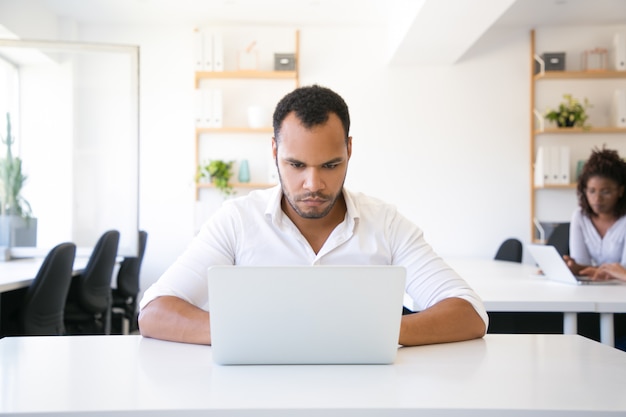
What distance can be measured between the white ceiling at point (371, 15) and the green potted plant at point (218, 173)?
3.99ft

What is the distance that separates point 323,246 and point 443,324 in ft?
1.38

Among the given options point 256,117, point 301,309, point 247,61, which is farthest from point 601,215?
point 247,61

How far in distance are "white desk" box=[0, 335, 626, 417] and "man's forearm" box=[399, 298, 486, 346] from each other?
0.03m

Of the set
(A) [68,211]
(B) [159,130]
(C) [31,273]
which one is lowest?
(C) [31,273]

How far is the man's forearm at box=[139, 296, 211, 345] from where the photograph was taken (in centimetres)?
147

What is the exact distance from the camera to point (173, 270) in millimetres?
1695

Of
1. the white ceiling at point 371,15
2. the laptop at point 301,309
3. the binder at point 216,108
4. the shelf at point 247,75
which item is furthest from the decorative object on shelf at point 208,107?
the laptop at point 301,309

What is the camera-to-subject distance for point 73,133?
4.40 m

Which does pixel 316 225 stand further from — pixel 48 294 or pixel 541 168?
pixel 541 168

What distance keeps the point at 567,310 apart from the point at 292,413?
1.63 m

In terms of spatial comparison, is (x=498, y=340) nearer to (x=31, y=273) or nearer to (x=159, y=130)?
(x=31, y=273)

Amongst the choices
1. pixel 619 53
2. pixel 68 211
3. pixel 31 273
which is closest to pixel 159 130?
pixel 68 211

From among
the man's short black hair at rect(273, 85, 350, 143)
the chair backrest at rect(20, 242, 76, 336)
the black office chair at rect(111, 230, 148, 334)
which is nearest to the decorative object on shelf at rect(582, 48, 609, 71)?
the black office chair at rect(111, 230, 148, 334)

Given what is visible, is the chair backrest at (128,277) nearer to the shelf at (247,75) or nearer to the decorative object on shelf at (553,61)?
the shelf at (247,75)
